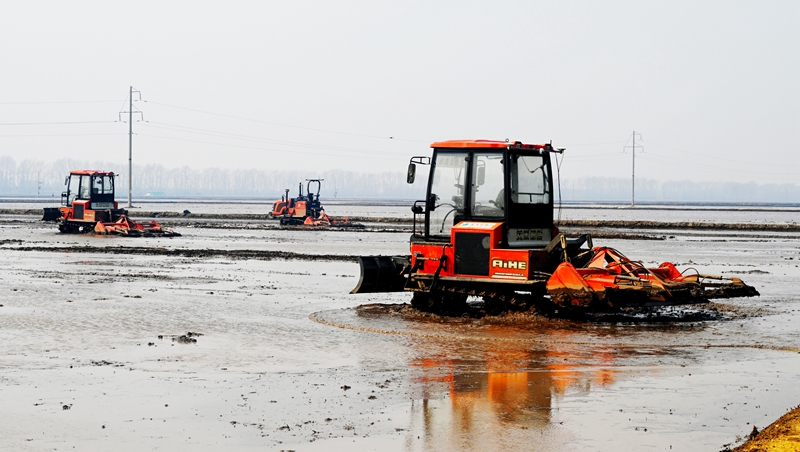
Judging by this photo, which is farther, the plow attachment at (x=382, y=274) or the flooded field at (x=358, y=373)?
the plow attachment at (x=382, y=274)

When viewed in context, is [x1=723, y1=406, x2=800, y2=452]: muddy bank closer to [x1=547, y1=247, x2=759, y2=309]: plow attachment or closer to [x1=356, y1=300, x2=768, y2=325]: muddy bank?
[x1=547, y1=247, x2=759, y2=309]: plow attachment

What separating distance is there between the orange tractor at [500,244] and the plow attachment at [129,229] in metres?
29.3

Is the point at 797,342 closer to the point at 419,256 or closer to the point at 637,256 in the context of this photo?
the point at 419,256

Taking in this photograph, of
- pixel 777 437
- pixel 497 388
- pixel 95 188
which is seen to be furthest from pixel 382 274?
pixel 95 188

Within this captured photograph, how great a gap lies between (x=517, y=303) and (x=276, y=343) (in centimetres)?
477

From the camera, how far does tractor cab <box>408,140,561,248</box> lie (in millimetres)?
16719

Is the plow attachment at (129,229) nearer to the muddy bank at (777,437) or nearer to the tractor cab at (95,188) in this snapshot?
the tractor cab at (95,188)

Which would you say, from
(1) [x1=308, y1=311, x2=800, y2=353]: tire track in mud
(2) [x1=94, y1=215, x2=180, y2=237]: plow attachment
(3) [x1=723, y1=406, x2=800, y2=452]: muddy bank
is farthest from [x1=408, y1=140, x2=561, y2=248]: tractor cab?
(2) [x1=94, y1=215, x2=180, y2=237]: plow attachment

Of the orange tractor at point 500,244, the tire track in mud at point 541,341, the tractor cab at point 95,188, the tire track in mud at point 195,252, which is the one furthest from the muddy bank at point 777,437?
the tractor cab at point 95,188

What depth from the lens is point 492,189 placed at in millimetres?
16797

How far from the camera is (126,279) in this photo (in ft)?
77.6

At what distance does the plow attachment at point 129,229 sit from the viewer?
4462 cm

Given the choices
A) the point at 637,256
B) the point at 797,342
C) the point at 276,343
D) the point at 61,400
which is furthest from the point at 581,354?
the point at 637,256

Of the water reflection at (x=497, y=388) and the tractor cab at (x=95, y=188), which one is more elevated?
the tractor cab at (x=95, y=188)
